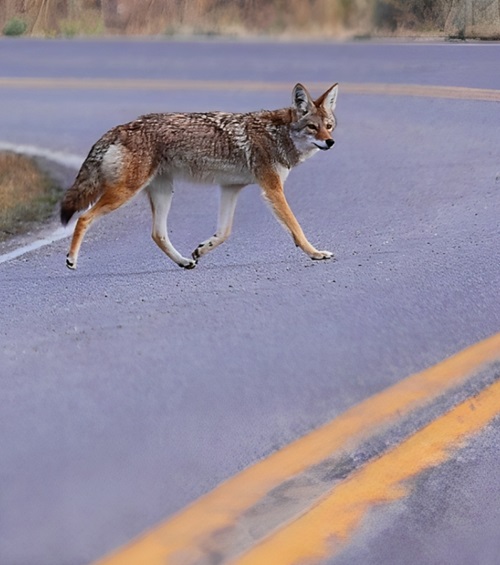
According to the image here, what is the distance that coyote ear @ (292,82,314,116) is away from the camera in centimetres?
697

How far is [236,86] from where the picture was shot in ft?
66.8

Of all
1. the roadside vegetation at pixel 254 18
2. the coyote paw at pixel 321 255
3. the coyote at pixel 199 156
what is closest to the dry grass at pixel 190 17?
the roadside vegetation at pixel 254 18

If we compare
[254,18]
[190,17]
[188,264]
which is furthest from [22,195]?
[190,17]

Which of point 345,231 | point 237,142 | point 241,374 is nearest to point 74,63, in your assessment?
point 345,231

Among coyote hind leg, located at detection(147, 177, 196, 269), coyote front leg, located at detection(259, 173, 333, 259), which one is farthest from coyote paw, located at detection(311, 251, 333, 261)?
coyote hind leg, located at detection(147, 177, 196, 269)

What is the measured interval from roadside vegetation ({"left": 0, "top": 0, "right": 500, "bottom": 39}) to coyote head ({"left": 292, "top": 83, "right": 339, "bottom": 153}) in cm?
448

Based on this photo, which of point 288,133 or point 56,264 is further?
point 56,264

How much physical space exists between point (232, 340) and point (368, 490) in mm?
1837

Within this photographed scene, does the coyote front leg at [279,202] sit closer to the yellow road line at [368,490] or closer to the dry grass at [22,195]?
the yellow road line at [368,490]

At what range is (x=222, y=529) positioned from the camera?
13.8 feet

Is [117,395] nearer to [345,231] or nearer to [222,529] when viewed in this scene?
[222,529]

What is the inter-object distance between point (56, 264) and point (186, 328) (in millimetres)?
2146

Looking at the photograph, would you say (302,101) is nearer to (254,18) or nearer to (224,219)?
(224,219)

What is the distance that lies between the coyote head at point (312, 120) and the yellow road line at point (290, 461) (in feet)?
4.51
